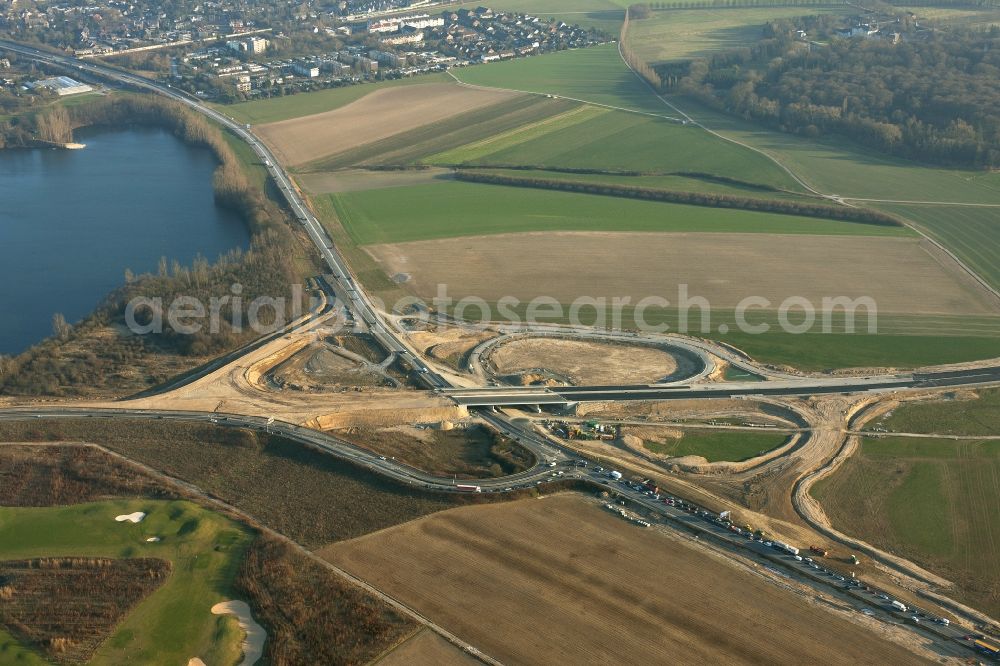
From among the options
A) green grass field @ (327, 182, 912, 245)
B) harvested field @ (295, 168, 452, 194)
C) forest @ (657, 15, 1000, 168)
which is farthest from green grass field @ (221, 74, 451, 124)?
forest @ (657, 15, 1000, 168)

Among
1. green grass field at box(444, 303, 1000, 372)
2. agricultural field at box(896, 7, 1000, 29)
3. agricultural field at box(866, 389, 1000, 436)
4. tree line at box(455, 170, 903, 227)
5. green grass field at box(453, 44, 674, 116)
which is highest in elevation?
agricultural field at box(896, 7, 1000, 29)

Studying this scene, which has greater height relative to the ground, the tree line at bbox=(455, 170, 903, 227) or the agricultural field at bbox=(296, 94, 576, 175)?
the agricultural field at bbox=(296, 94, 576, 175)

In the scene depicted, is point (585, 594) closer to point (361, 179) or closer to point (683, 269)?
point (683, 269)

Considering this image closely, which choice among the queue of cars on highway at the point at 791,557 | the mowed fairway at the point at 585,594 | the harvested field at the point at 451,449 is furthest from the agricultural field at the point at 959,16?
the mowed fairway at the point at 585,594

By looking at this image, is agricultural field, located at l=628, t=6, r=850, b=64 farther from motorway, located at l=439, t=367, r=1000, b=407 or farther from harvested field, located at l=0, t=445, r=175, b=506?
harvested field, located at l=0, t=445, r=175, b=506

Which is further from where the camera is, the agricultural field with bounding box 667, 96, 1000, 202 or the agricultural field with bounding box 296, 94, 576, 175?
the agricultural field with bounding box 296, 94, 576, 175

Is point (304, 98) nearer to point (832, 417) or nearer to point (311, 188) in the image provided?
point (311, 188)

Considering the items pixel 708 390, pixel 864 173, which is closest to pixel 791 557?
pixel 708 390
